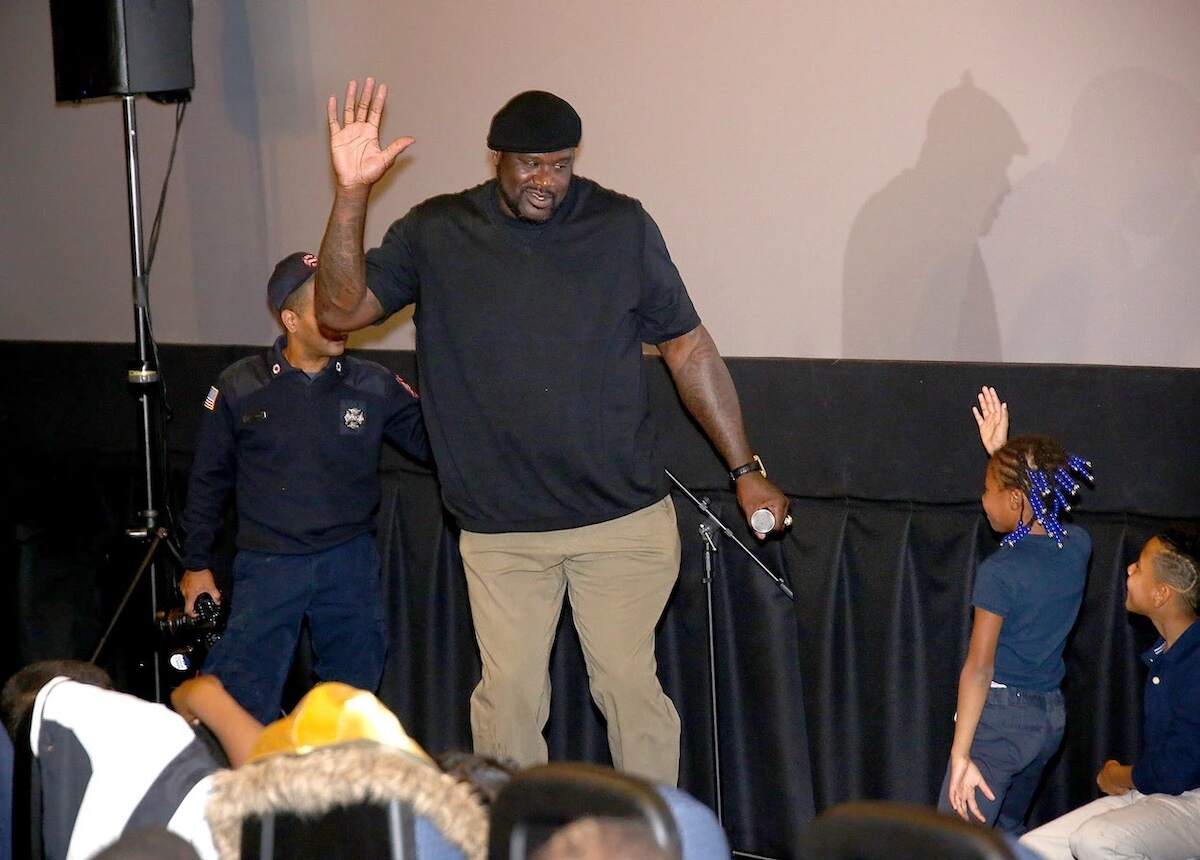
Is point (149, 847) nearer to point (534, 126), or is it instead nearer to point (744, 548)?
point (534, 126)

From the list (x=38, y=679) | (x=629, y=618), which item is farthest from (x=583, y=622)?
(x=38, y=679)

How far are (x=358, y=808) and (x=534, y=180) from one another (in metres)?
1.58

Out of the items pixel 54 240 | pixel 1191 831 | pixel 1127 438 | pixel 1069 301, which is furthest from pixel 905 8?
pixel 54 240

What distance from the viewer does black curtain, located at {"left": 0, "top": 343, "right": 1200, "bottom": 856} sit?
281cm

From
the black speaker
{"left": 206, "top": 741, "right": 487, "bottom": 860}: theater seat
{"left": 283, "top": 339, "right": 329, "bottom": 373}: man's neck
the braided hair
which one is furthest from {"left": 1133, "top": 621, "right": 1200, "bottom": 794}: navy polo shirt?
the black speaker

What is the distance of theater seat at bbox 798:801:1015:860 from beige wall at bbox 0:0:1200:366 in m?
2.20

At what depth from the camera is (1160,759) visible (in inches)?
94.0

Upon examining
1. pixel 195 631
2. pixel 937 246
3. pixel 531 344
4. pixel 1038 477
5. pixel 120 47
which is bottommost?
pixel 195 631

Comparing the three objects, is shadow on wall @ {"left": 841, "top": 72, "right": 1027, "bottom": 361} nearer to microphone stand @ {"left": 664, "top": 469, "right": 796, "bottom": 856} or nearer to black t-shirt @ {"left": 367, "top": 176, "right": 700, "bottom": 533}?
microphone stand @ {"left": 664, "top": 469, "right": 796, "bottom": 856}

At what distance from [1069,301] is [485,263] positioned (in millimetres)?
1284

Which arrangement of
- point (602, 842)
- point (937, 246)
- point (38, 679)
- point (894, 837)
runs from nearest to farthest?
point (894, 837), point (602, 842), point (38, 679), point (937, 246)

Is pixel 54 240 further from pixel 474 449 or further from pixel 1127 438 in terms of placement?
pixel 1127 438

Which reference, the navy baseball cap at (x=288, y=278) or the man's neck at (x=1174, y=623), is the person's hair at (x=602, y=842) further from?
the navy baseball cap at (x=288, y=278)

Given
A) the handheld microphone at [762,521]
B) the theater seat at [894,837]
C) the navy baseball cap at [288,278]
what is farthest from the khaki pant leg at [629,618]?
the theater seat at [894,837]
